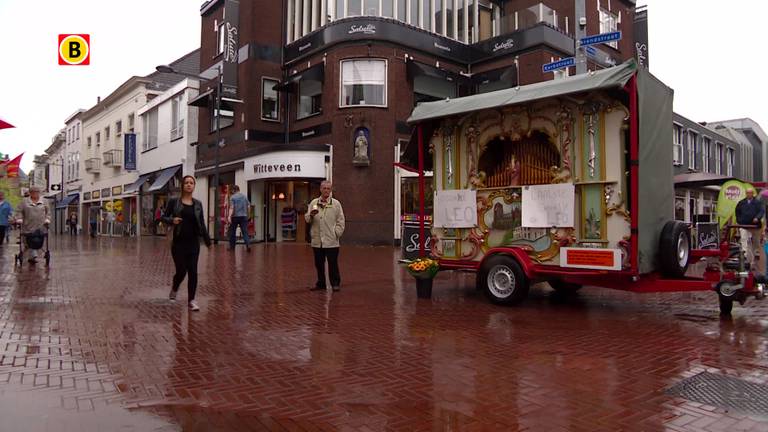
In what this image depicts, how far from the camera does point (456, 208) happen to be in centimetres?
812

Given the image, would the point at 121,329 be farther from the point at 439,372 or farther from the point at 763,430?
the point at 763,430

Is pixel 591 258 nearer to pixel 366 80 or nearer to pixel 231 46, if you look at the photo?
pixel 366 80

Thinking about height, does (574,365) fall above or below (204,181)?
below

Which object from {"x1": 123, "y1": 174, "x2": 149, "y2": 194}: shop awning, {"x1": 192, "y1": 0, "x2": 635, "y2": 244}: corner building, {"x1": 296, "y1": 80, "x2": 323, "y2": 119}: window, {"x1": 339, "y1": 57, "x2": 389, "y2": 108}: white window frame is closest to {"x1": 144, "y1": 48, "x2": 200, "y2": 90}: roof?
{"x1": 123, "y1": 174, "x2": 149, "y2": 194}: shop awning

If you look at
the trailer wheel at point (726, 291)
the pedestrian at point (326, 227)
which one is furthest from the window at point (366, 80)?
the trailer wheel at point (726, 291)

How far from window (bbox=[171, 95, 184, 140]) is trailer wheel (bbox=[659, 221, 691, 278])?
28162mm

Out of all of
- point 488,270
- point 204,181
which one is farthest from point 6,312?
point 204,181

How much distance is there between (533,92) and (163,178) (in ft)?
92.8

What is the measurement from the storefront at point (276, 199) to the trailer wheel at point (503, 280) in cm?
1563

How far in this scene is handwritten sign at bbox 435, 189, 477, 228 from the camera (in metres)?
7.95

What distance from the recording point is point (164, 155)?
108ft

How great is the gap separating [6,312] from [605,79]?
773 cm

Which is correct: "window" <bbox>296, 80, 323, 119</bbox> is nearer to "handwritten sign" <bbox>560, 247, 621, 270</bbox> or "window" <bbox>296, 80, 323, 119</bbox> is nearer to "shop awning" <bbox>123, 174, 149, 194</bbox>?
"shop awning" <bbox>123, 174, 149, 194</bbox>

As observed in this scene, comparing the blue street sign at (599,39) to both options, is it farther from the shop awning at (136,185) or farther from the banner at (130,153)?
the banner at (130,153)
